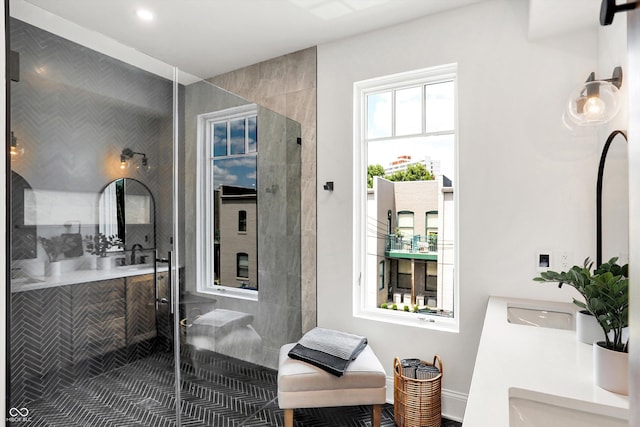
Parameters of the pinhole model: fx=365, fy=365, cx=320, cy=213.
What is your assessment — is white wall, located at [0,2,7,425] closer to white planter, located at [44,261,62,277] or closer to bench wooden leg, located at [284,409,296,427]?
white planter, located at [44,261,62,277]

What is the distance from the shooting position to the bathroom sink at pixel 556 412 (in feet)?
2.91

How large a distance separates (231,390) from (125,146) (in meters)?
1.49

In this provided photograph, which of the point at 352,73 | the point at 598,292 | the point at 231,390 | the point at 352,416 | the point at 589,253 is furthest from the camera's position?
the point at 352,73

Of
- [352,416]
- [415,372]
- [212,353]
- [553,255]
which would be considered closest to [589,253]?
[553,255]

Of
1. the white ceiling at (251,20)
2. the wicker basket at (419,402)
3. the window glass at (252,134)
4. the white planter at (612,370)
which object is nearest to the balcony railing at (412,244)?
the wicker basket at (419,402)

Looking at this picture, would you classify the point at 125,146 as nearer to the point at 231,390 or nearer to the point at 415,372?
the point at 231,390

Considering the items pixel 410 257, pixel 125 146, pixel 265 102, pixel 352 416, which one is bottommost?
pixel 352 416

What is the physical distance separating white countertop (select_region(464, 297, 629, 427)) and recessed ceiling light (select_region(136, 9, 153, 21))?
2.66m

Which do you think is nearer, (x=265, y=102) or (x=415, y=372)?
(x=415, y=372)

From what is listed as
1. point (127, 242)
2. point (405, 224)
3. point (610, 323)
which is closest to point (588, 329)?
point (610, 323)

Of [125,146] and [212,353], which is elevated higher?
[125,146]

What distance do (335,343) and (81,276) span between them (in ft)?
4.71

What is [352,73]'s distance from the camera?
268cm

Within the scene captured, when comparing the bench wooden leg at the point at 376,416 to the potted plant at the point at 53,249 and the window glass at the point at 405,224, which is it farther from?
the potted plant at the point at 53,249
